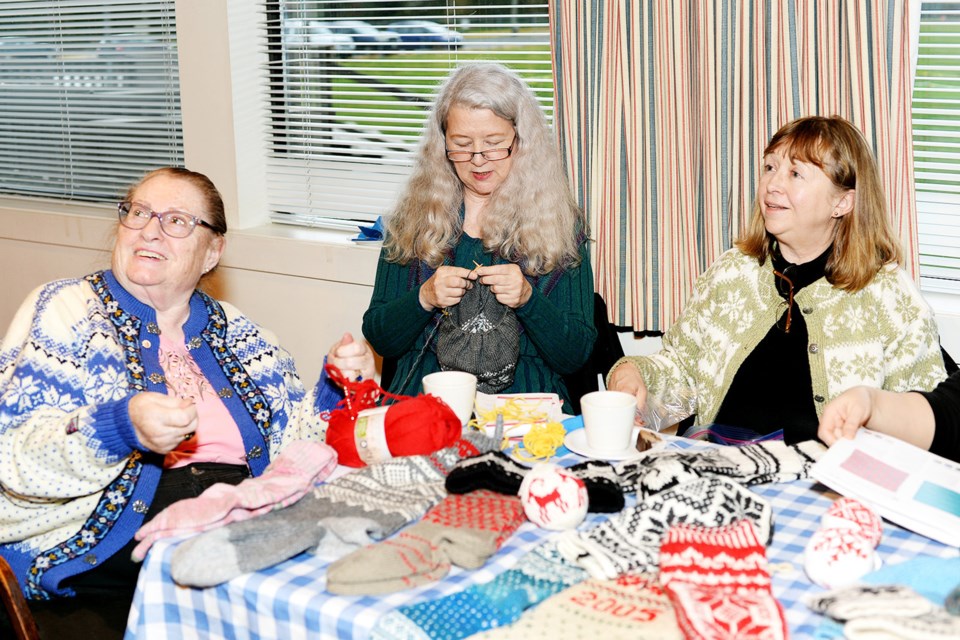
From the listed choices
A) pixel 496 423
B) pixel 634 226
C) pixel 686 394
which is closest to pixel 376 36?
pixel 634 226

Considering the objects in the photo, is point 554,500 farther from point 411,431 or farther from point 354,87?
point 354,87

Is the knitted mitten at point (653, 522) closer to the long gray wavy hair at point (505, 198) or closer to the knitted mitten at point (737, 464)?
the knitted mitten at point (737, 464)

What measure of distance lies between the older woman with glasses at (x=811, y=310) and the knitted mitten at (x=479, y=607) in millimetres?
939

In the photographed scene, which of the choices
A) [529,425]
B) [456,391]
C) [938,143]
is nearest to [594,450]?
[529,425]

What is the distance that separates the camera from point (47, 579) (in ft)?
6.07

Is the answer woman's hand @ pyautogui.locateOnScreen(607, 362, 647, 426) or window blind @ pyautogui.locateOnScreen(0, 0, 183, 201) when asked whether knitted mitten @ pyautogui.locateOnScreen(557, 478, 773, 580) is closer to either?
woman's hand @ pyautogui.locateOnScreen(607, 362, 647, 426)

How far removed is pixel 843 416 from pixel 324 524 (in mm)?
875

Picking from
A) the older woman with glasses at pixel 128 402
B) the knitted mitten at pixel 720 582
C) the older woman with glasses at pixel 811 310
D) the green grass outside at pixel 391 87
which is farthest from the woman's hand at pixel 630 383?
the green grass outside at pixel 391 87

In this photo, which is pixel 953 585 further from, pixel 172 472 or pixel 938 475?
pixel 172 472

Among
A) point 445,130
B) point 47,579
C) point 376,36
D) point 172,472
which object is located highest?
point 376,36

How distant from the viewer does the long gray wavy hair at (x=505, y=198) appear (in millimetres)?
2670

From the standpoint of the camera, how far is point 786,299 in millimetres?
2367

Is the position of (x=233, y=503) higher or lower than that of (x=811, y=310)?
lower

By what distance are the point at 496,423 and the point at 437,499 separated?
12.0 inches
